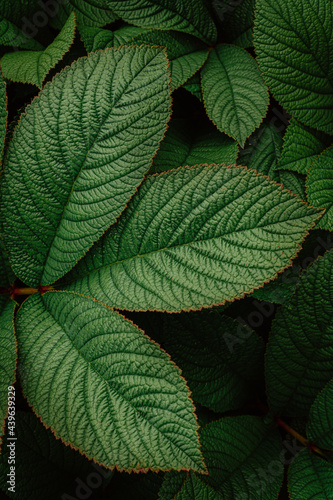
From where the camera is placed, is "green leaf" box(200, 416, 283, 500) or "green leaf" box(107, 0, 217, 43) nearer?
"green leaf" box(200, 416, 283, 500)

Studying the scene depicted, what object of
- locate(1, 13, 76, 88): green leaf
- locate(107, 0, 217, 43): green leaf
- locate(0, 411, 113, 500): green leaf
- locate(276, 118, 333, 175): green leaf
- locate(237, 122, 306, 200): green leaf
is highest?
locate(107, 0, 217, 43): green leaf

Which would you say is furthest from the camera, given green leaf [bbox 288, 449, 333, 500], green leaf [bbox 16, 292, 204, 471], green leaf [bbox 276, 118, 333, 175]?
green leaf [bbox 276, 118, 333, 175]

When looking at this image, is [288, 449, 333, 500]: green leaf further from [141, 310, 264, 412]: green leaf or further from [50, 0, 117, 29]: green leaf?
[50, 0, 117, 29]: green leaf

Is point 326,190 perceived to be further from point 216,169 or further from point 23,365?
point 23,365

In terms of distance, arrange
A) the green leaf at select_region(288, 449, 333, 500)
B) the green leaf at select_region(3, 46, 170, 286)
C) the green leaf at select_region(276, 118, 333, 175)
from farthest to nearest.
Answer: the green leaf at select_region(276, 118, 333, 175)
the green leaf at select_region(288, 449, 333, 500)
the green leaf at select_region(3, 46, 170, 286)

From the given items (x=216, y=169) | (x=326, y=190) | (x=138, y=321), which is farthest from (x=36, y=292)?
(x=326, y=190)

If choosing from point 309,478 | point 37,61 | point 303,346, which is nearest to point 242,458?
point 309,478

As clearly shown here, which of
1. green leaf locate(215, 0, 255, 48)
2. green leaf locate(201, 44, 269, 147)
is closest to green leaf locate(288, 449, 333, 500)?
green leaf locate(201, 44, 269, 147)

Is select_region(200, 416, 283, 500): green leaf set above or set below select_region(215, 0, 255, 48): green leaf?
below
